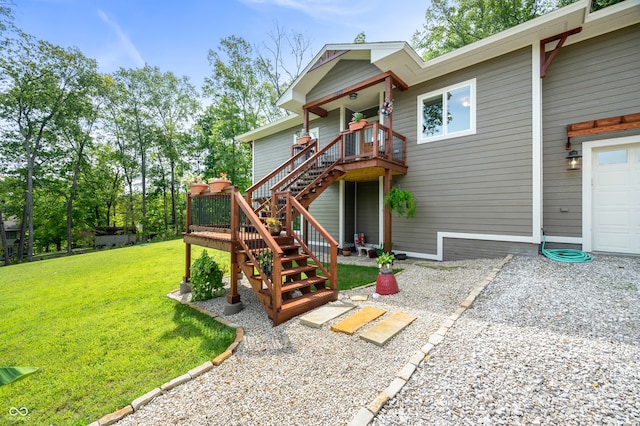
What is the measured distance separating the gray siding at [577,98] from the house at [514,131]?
2 centimetres

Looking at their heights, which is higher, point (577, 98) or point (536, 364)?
point (577, 98)

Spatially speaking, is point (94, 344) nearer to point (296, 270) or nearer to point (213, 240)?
point (213, 240)

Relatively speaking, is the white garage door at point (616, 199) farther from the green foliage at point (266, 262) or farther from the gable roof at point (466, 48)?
the green foliage at point (266, 262)

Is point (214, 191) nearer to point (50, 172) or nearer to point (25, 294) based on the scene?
point (25, 294)

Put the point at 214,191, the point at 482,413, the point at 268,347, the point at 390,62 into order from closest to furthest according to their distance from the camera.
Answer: the point at 482,413, the point at 268,347, the point at 214,191, the point at 390,62

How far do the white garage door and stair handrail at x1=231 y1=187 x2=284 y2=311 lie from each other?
22.5ft

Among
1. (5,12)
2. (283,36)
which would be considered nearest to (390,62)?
(283,36)

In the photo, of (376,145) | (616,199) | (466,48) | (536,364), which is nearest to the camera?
(536,364)

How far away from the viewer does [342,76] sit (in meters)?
8.47

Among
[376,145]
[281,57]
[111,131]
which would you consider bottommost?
[376,145]

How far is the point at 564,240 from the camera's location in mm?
5707

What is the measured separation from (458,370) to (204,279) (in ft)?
14.2

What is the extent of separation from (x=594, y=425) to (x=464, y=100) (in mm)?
7257

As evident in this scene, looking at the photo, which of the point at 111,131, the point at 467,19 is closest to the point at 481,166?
the point at 467,19
